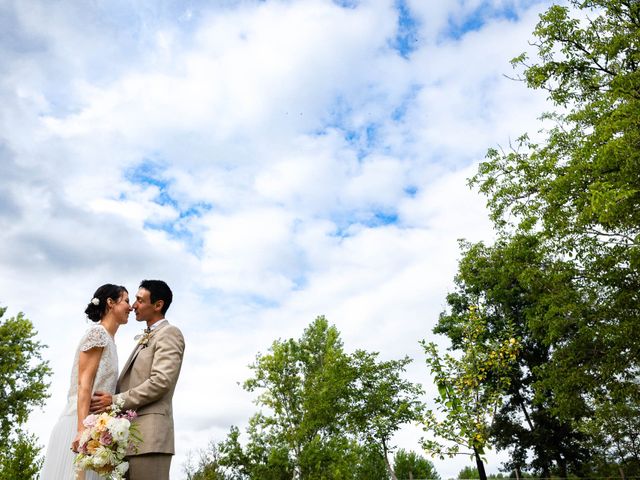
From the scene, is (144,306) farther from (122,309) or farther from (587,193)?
(587,193)

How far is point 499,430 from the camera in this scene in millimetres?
28750

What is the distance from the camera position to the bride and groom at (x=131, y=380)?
3895 mm

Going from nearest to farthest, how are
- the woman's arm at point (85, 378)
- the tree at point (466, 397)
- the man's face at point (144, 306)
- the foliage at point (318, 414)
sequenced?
1. the woman's arm at point (85, 378)
2. the man's face at point (144, 306)
3. the tree at point (466, 397)
4. the foliage at point (318, 414)

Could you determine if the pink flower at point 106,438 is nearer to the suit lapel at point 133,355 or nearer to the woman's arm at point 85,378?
the woman's arm at point 85,378

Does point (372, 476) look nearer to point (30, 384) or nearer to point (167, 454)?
point (30, 384)

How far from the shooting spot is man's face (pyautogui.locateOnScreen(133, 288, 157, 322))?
4.35 metres

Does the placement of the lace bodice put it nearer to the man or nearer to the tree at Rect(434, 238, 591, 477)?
the man

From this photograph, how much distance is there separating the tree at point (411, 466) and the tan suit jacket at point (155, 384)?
182 feet

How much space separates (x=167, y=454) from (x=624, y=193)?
10498mm

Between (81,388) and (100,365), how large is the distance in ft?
0.85

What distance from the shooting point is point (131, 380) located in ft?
13.7

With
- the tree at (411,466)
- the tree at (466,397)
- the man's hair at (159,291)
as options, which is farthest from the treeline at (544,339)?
the tree at (411,466)

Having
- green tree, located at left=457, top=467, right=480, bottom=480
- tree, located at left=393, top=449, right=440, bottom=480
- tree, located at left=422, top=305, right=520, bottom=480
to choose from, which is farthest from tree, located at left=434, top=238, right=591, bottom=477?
tree, located at left=393, top=449, right=440, bottom=480

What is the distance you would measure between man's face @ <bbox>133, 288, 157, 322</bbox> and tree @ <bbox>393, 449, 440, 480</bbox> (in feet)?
182
